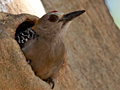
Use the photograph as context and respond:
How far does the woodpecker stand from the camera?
184 centimetres

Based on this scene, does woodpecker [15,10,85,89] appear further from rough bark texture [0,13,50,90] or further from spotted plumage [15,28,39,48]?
rough bark texture [0,13,50,90]

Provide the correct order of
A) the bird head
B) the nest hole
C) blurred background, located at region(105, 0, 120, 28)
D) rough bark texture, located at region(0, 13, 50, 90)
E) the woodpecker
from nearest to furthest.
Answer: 1. rough bark texture, located at region(0, 13, 50, 90)
2. the woodpecker
3. the bird head
4. the nest hole
5. blurred background, located at region(105, 0, 120, 28)

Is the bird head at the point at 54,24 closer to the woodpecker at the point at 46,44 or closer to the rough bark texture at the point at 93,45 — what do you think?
Result: the woodpecker at the point at 46,44

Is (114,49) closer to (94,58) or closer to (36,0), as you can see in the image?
(94,58)

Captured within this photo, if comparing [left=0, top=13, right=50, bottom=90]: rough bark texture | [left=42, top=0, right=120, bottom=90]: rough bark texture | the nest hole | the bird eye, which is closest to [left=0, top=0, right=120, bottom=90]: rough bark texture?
[left=42, top=0, right=120, bottom=90]: rough bark texture

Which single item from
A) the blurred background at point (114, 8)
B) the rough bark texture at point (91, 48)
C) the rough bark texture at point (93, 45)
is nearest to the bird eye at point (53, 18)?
the rough bark texture at point (91, 48)

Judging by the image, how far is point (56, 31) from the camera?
197cm

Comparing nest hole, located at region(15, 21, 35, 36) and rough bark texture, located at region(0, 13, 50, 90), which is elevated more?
nest hole, located at region(15, 21, 35, 36)

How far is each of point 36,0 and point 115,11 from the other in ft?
4.51

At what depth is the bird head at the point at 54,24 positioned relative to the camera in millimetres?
1968

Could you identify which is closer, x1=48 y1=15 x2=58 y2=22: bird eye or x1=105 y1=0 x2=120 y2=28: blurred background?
x1=48 y1=15 x2=58 y2=22: bird eye

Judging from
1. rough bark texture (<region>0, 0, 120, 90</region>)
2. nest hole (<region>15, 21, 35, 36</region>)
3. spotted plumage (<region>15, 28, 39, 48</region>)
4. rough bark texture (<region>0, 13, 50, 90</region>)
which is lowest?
rough bark texture (<region>0, 0, 120, 90</region>)

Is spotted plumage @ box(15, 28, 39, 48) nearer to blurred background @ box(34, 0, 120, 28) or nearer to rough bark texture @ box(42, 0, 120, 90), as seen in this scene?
rough bark texture @ box(42, 0, 120, 90)

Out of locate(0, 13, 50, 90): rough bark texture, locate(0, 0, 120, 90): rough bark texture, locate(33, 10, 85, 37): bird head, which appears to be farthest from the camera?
locate(0, 0, 120, 90): rough bark texture
